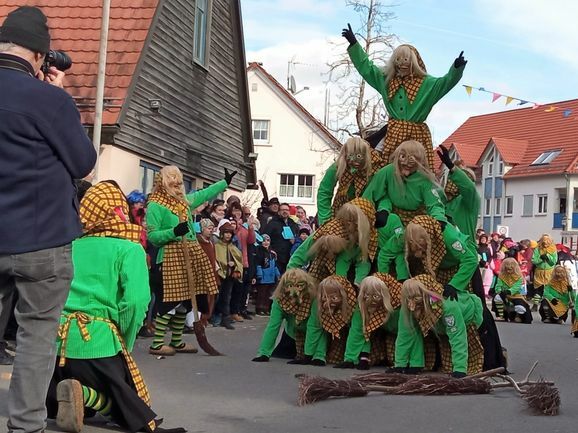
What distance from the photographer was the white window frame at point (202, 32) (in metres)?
23.1

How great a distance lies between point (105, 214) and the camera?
6320 millimetres

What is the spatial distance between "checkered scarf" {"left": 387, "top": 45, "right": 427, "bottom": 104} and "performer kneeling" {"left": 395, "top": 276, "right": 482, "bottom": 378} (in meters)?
2.33

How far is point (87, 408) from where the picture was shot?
20.8 ft

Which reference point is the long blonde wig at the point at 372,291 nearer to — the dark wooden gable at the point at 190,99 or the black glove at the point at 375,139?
the black glove at the point at 375,139

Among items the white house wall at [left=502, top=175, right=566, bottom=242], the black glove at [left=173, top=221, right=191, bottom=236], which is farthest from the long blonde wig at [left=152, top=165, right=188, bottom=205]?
the white house wall at [left=502, top=175, right=566, bottom=242]

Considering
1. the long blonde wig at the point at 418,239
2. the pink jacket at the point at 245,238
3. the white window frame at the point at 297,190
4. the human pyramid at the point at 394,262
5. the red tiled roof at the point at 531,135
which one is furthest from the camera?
the red tiled roof at the point at 531,135

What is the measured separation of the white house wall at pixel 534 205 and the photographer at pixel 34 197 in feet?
188

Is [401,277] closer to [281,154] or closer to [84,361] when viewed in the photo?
[84,361]

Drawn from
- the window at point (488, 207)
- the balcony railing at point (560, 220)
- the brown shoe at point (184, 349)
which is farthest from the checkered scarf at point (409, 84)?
the window at point (488, 207)

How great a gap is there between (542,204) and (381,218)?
54150mm

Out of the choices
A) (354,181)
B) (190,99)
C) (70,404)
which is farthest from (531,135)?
(70,404)

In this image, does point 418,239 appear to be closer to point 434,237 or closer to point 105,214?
point 434,237

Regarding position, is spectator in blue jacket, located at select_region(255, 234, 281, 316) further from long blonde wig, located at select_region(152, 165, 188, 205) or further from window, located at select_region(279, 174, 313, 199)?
window, located at select_region(279, 174, 313, 199)

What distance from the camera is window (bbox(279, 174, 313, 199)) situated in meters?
55.8
